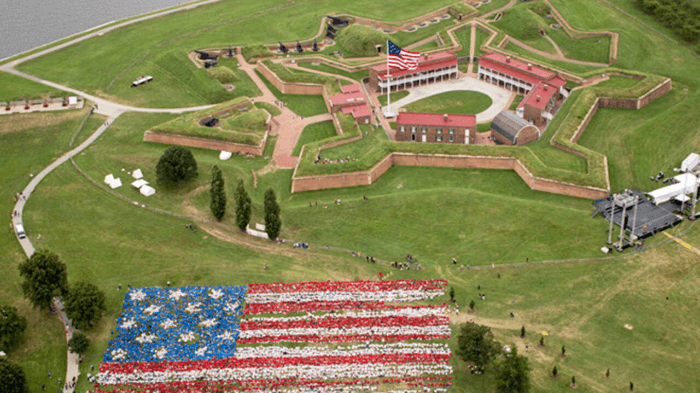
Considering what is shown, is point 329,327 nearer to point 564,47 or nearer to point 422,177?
point 422,177

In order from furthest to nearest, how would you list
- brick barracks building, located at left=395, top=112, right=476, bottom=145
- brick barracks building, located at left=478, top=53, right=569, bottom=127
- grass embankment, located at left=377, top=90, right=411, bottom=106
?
grass embankment, located at left=377, top=90, right=411, bottom=106 → brick barracks building, located at left=478, top=53, right=569, bottom=127 → brick barracks building, located at left=395, top=112, right=476, bottom=145

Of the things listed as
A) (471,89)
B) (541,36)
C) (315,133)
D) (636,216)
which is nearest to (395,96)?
(471,89)

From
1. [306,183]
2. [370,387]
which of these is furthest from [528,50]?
[370,387]

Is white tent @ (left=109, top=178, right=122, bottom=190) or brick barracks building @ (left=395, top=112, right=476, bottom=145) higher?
brick barracks building @ (left=395, top=112, right=476, bottom=145)

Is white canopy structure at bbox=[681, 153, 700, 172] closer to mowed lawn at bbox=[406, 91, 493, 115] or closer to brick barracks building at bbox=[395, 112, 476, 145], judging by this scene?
brick barracks building at bbox=[395, 112, 476, 145]

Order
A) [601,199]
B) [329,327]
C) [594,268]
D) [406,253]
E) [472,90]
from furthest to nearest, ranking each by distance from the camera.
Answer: [472,90]
[601,199]
[406,253]
[594,268]
[329,327]

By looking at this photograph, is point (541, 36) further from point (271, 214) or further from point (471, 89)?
point (271, 214)

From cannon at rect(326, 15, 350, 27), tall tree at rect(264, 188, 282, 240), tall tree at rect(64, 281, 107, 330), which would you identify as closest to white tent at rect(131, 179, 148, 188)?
tall tree at rect(264, 188, 282, 240)
